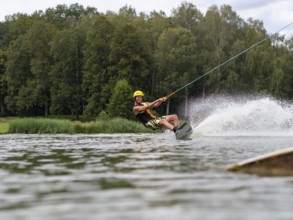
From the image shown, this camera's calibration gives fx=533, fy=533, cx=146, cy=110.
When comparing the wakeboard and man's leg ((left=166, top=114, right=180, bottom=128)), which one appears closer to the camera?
the wakeboard

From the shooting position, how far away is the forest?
218 ft

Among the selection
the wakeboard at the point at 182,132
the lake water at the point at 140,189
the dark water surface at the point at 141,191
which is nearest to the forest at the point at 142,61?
the wakeboard at the point at 182,132

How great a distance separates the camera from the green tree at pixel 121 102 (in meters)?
53.0

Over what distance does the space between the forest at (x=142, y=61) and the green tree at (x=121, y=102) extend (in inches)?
360

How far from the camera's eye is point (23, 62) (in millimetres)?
75562

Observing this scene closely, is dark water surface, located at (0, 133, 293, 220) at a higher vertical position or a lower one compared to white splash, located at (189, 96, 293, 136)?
lower

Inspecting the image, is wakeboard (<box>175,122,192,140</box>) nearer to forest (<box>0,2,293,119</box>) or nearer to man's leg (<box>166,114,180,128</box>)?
man's leg (<box>166,114,180,128</box>)

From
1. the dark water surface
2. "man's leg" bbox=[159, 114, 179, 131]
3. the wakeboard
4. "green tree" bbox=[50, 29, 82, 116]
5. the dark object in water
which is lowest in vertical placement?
the dark water surface

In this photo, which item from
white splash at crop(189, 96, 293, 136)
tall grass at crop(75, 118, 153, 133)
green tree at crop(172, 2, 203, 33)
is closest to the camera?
white splash at crop(189, 96, 293, 136)

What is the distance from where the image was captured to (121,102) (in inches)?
2130

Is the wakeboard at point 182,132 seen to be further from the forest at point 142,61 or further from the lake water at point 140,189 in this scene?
the forest at point 142,61

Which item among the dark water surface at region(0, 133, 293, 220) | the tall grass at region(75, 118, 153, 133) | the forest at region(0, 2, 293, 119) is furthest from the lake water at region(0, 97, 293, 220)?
the forest at region(0, 2, 293, 119)

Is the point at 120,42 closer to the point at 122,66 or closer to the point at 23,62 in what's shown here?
the point at 122,66

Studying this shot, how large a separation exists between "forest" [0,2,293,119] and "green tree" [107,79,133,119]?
914cm
